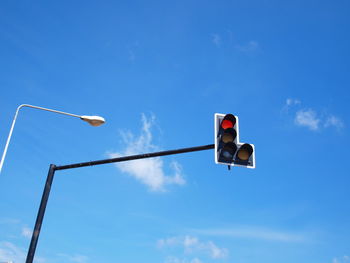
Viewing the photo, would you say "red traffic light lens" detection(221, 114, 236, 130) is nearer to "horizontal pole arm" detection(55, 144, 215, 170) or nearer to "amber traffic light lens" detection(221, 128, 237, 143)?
"amber traffic light lens" detection(221, 128, 237, 143)

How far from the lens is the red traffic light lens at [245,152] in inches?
231

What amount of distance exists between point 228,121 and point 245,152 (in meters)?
0.72

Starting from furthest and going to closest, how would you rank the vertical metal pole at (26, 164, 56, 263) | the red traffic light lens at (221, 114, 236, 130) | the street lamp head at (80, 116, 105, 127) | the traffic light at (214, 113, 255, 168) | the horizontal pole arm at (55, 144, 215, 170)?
the street lamp head at (80, 116, 105, 127)
the vertical metal pole at (26, 164, 56, 263)
the horizontal pole arm at (55, 144, 215, 170)
the red traffic light lens at (221, 114, 236, 130)
the traffic light at (214, 113, 255, 168)

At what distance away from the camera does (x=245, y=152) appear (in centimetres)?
587

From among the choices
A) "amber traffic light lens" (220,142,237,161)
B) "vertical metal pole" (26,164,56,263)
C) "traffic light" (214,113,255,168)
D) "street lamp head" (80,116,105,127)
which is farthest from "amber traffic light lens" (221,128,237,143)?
"vertical metal pole" (26,164,56,263)

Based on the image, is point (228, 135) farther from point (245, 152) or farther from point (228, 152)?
point (245, 152)

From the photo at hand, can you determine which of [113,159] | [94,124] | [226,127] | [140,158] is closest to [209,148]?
[226,127]

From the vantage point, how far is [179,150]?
21.6ft

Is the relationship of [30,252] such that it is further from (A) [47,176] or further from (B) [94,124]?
(B) [94,124]

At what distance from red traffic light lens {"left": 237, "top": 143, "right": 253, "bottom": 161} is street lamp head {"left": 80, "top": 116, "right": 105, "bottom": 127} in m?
4.63

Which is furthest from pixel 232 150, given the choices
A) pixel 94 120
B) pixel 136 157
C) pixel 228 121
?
pixel 94 120

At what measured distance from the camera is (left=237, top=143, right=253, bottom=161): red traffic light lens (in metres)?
5.87

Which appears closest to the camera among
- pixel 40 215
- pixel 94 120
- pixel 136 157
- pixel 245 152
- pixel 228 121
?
pixel 245 152

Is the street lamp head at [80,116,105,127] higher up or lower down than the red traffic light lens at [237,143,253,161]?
higher up
